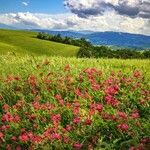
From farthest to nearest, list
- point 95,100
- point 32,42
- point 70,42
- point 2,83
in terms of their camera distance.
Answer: point 70,42
point 32,42
point 2,83
point 95,100

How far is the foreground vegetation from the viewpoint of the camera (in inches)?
323

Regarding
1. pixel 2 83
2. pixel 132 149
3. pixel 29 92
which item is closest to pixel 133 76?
pixel 29 92

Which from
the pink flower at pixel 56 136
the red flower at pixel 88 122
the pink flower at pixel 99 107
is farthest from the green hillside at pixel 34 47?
the pink flower at pixel 56 136

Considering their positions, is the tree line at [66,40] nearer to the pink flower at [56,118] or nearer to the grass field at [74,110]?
the grass field at [74,110]

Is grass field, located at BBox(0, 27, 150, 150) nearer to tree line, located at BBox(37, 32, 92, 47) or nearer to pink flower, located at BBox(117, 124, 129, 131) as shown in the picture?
pink flower, located at BBox(117, 124, 129, 131)

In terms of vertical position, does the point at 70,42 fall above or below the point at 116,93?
below

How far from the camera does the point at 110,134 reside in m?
8.41

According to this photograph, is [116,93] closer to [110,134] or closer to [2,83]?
[110,134]

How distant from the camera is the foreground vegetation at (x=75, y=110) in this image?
8195mm

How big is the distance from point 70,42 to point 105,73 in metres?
126

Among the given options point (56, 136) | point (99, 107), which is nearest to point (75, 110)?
point (99, 107)

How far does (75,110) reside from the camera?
913 centimetres

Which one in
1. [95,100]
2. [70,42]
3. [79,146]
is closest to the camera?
[79,146]

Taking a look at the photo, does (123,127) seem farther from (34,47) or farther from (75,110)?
(34,47)
